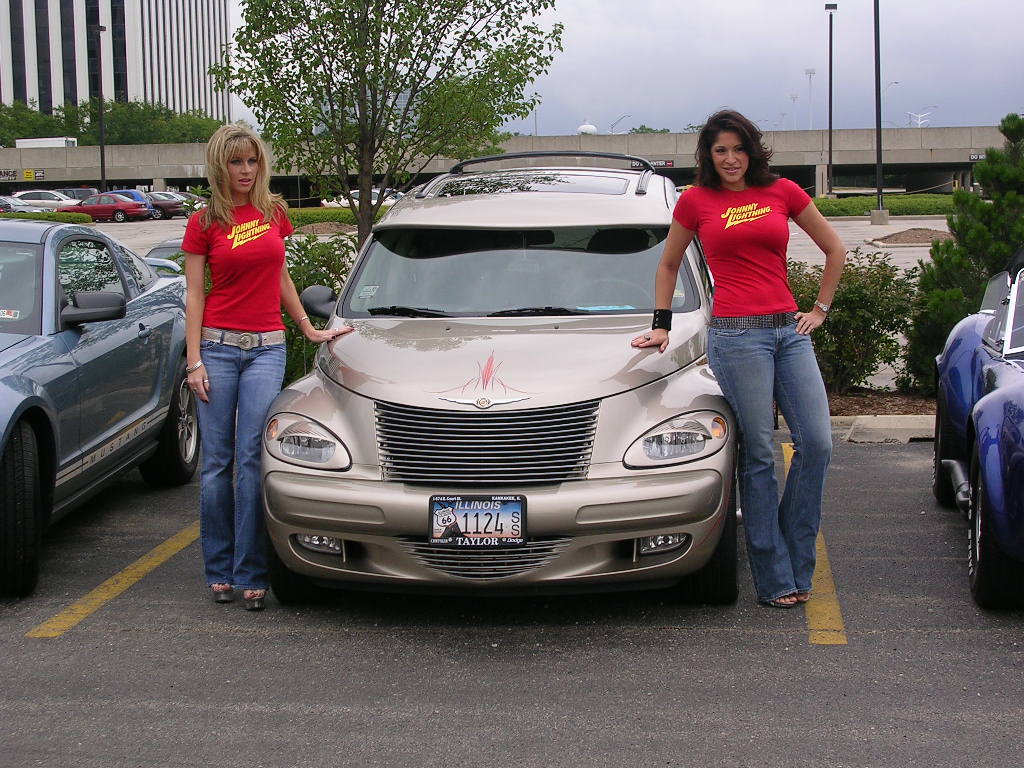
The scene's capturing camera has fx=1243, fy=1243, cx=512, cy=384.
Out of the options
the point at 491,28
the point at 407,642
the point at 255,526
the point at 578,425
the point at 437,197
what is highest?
the point at 491,28

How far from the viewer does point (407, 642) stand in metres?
4.81

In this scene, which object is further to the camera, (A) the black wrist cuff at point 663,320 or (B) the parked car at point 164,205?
(B) the parked car at point 164,205

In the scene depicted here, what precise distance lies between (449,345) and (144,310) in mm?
2774

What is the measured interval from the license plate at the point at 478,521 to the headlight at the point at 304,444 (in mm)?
442

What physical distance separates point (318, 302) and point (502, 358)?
50.6 inches

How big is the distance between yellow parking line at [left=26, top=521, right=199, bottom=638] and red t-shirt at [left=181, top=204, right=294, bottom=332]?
1.32 meters

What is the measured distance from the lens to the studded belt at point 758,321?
4.97m

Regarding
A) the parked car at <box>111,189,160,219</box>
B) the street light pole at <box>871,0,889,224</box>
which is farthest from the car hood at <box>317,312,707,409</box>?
the parked car at <box>111,189,160,219</box>

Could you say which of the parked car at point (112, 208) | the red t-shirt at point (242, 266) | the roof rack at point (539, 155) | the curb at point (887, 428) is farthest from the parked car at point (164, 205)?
the red t-shirt at point (242, 266)

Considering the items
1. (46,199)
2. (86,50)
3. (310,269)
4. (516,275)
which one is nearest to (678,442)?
(516,275)

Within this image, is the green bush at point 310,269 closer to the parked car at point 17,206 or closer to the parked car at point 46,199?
the parked car at point 17,206

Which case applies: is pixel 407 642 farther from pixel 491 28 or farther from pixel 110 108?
pixel 110 108

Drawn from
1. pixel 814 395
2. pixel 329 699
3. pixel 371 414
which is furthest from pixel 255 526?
pixel 814 395

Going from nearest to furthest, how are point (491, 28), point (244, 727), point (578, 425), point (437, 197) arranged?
point (244, 727), point (578, 425), point (437, 197), point (491, 28)
